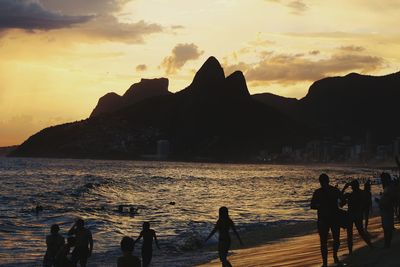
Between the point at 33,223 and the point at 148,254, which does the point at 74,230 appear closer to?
the point at 148,254

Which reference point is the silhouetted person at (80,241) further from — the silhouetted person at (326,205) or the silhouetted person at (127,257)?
the silhouetted person at (326,205)

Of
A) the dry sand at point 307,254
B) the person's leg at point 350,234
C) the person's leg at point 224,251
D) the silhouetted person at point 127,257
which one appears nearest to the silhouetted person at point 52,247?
the person's leg at point 224,251

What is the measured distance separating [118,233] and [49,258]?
627 inches

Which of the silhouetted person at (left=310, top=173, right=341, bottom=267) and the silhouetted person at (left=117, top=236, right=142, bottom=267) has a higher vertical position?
the silhouetted person at (left=310, top=173, right=341, bottom=267)

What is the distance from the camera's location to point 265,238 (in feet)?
82.4

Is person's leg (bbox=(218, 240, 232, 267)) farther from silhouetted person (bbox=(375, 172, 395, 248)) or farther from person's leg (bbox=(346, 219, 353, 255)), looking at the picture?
silhouetted person (bbox=(375, 172, 395, 248))

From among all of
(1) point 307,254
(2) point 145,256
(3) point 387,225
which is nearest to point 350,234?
(3) point 387,225

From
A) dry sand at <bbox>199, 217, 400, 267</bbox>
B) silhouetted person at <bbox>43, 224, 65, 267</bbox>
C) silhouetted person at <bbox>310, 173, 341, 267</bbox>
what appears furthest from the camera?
silhouetted person at <bbox>43, 224, 65, 267</bbox>

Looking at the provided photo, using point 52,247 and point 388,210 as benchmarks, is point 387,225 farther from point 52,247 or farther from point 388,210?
point 52,247

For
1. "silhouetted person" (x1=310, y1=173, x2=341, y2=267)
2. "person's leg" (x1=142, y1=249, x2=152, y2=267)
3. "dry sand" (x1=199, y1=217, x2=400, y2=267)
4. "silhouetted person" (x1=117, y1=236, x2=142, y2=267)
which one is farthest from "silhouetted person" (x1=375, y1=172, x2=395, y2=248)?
"silhouetted person" (x1=117, y1=236, x2=142, y2=267)

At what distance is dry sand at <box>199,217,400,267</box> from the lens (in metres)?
12.9

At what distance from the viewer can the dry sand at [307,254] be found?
507 inches

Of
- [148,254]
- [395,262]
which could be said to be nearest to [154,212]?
[148,254]

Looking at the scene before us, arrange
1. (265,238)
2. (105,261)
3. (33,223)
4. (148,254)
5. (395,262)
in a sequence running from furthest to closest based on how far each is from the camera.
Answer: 1. (33,223)
2. (265,238)
3. (105,261)
4. (148,254)
5. (395,262)
